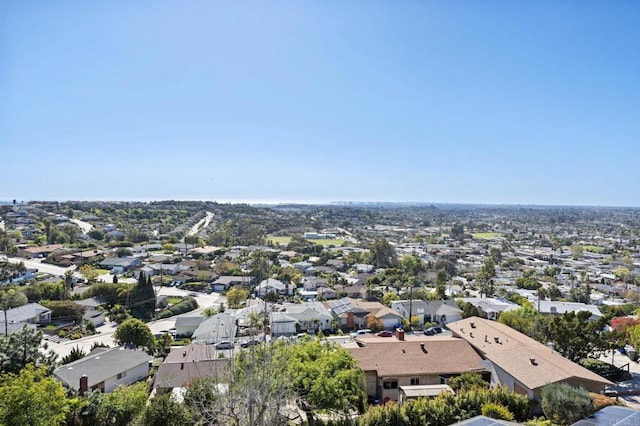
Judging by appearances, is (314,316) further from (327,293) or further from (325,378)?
(325,378)

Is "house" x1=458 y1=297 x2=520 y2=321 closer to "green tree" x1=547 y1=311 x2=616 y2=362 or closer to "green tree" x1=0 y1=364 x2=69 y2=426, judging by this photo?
"green tree" x1=547 y1=311 x2=616 y2=362

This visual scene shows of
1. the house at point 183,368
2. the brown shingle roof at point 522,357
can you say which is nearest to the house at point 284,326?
the house at point 183,368

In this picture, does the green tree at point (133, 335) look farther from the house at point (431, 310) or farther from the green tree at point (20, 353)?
the house at point (431, 310)

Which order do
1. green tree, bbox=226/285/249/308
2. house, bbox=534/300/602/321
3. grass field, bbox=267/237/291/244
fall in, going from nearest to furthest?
house, bbox=534/300/602/321, green tree, bbox=226/285/249/308, grass field, bbox=267/237/291/244

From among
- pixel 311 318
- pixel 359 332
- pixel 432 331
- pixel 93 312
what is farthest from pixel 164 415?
pixel 93 312

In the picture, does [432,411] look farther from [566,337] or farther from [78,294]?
[78,294]

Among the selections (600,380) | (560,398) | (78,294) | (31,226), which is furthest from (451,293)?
(31,226)

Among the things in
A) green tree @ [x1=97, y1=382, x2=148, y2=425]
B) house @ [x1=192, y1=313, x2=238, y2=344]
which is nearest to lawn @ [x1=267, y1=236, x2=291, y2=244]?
house @ [x1=192, y1=313, x2=238, y2=344]
